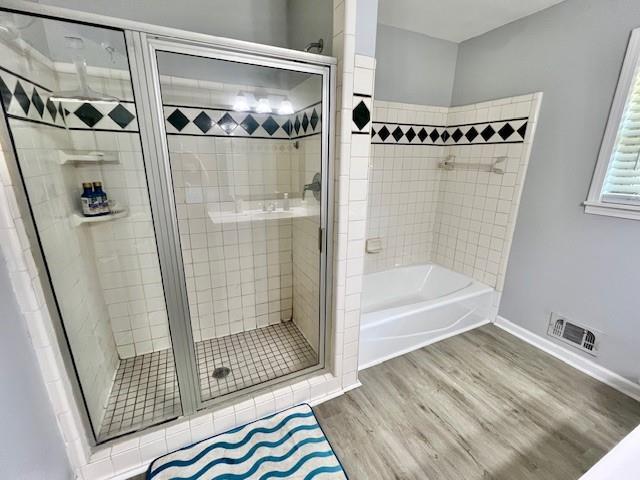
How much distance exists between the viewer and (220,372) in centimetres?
176

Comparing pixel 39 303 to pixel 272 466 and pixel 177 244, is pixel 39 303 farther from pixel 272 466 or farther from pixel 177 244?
pixel 272 466

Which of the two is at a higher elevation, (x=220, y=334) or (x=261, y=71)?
(x=261, y=71)

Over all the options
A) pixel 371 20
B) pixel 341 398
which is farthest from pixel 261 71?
pixel 341 398

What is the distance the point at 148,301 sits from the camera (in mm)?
1810

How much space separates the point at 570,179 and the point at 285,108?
197 cm

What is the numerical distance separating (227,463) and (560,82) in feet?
9.66

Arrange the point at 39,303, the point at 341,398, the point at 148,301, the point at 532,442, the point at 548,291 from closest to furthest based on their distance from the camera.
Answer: the point at 39,303 < the point at 532,442 < the point at 341,398 < the point at 148,301 < the point at 548,291

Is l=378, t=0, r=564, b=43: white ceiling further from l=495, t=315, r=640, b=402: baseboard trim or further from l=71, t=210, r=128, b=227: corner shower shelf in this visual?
l=495, t=315, r=640, b=402: baseboard trim

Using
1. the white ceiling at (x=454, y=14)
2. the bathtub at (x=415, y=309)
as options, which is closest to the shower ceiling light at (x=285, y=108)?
the white ceiling at (x=454, y=14)

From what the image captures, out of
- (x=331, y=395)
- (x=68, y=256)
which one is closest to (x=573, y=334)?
(x=331, y=395)

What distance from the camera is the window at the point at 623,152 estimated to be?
5.18 ft

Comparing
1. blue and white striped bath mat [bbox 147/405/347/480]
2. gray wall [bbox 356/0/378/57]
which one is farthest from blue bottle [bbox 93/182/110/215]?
gray wall [bbox 356/0/378/57]

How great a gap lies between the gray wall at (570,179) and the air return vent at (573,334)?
0.05 metres

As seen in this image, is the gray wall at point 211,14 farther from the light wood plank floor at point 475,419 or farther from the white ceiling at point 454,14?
the light wood plank floor at point 475,419
